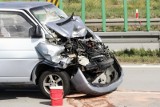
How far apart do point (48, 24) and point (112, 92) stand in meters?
1.76

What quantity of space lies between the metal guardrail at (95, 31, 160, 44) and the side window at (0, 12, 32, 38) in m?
5.93

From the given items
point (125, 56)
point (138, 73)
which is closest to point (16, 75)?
point (138, 73)

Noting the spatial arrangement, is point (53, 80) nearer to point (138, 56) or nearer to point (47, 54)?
point (47, 54)

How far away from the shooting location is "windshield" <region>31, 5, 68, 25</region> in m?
8.87

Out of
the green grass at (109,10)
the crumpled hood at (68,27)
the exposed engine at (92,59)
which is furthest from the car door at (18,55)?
the green grass at (109,10)

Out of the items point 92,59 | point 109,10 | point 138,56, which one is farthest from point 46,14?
point 109,10

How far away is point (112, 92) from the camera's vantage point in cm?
911

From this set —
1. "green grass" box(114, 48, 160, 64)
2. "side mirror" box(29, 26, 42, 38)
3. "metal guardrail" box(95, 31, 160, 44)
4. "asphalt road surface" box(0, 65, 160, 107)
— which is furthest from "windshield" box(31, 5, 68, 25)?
"metal guardrail" box(95, 31, 160, 44)

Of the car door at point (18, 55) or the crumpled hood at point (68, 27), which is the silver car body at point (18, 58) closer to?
the car door at point (18, 55)

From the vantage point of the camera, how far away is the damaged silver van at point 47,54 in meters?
8.38

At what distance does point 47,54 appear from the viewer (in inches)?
327

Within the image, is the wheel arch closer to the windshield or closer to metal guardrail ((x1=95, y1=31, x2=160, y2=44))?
the windshield

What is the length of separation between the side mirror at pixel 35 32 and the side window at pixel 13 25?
11 centimetres

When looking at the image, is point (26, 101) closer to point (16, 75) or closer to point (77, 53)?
point (16, 75)
